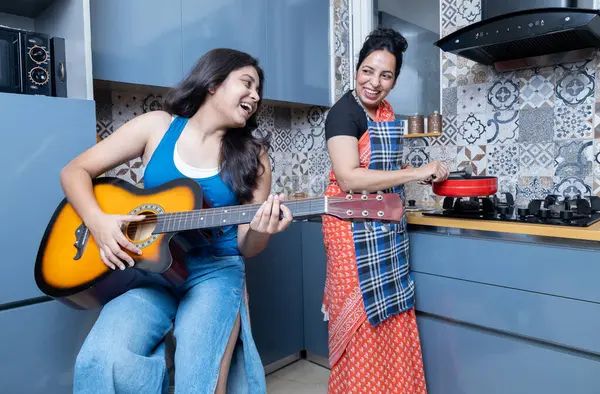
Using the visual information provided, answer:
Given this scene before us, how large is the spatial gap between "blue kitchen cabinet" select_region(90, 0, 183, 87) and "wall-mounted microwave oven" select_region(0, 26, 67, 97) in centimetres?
25

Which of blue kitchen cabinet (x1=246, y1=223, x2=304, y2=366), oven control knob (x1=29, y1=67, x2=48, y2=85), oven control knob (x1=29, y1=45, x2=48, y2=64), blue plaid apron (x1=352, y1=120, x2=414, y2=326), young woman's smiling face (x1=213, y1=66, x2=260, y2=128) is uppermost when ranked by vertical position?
oven control knob (x1=29, y1=45, x2=48, y2=64)

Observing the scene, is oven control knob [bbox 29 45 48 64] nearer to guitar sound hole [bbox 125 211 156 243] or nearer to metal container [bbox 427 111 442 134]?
guitar sound hole [bbox 125 211 156 243]

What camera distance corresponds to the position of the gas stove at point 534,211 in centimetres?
139

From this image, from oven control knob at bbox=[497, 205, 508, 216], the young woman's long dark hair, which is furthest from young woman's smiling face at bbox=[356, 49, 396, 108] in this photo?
oven control knob at bbox=[497, 205, 508, 216]

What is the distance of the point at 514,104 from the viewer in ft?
6.20

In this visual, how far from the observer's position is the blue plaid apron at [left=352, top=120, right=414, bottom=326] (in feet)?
4.57

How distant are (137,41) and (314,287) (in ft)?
4.33

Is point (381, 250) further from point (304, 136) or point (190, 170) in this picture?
point (304, 136)

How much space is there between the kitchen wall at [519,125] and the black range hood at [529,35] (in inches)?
2.8

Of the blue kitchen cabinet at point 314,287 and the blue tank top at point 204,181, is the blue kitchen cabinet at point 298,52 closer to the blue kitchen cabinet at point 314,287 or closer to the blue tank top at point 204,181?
the blue kitchen cabinet at point 314,287

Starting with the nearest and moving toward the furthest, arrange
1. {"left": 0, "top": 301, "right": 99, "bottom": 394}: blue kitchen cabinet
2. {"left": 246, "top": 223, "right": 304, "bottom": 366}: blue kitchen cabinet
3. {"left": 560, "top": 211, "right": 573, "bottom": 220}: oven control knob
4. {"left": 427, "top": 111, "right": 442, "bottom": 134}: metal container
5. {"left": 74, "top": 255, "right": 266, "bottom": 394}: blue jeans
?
{"left": 74, "top": 255, "right": 266, "bottom": 394}: blue jeans < {"left": 0, "top": 301, "right": 99, "bottom": 394}: blue kitchen cabinet < {"left": 560, "top": 211, "right": 573, "bottom": 220}: oven control knob < {"left": 246, "top": 223, "right": 304, "bottom": 366}: blue kitchen cabinet < {"left": 427, "top": 111, "right": 442, "bottom": 134}: metal container

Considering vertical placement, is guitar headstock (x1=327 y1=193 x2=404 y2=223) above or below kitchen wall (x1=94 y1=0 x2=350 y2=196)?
below

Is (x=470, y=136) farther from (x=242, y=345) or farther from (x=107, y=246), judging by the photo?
(x=107, y=246)

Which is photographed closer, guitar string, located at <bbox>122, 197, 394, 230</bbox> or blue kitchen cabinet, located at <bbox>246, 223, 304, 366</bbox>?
guitar string, located at <bbox>122, 197, 394, 230</bbox>
